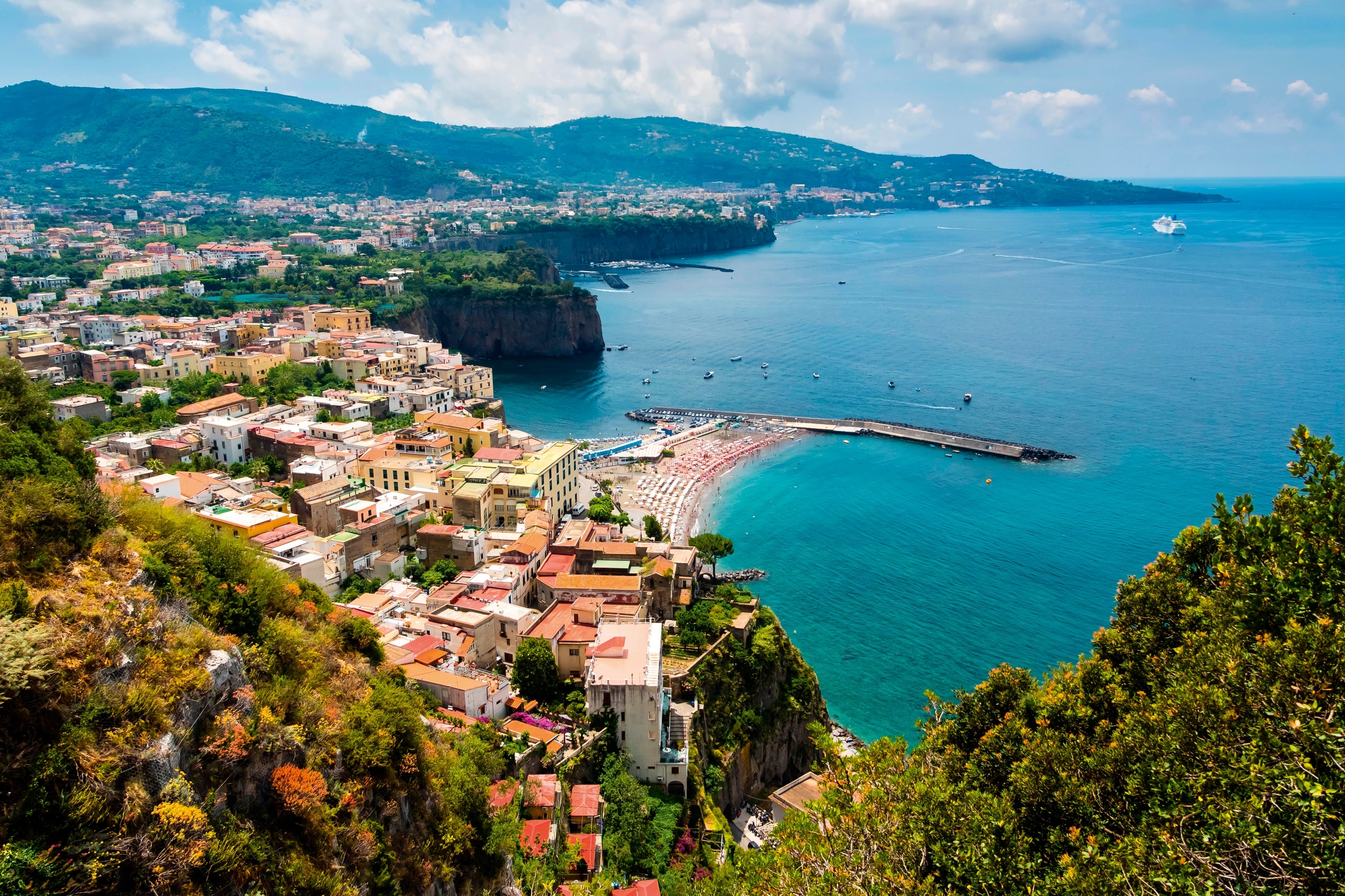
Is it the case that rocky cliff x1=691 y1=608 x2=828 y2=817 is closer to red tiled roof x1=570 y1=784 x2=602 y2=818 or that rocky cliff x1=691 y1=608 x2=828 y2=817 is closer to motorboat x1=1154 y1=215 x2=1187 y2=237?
red tiled roof x1=570 y1=784 x2=602 y2=818

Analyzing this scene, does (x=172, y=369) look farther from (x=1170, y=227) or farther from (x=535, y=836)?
(x=1170, y=227)

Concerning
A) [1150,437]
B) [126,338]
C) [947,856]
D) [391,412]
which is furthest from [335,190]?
[947,856]

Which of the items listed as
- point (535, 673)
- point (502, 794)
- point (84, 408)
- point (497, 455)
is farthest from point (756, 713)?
point (84, 408)

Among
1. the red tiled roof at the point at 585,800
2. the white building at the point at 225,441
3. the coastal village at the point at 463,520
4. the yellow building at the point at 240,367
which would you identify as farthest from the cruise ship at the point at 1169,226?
the red tiled roof at the point at 585,800

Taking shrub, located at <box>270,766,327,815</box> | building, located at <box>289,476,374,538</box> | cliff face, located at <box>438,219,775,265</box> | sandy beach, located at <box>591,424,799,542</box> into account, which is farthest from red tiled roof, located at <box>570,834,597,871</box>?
cliff face, located at <box>438,219,775,265</box>

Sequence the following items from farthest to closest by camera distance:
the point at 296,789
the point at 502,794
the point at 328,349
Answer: the point at 328,349, the point at 502,794, the point at 296,789
